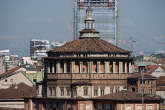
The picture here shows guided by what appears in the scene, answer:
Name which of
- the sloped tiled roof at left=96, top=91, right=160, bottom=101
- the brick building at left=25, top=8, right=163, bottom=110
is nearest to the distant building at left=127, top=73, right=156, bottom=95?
the brick building at left=25, top=8, right=163, bottom=110

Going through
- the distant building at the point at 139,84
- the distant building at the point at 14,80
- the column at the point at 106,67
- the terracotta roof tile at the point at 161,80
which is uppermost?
the column at the point at 106,67

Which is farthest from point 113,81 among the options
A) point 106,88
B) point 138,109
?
point 138,109

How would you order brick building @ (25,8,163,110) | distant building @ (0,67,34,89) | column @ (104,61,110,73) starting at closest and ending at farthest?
brick building @ (25,8,163,110) → column @ (104,61,110,73) → distant building @ (0,67,34,89)

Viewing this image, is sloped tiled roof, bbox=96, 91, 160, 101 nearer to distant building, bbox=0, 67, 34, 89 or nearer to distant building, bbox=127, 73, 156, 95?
distant building, bbox=127, 73, 156, 95

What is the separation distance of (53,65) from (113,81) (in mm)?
7703

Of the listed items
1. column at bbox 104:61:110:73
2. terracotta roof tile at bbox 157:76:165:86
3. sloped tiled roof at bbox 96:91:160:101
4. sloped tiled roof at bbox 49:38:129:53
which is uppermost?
sloped tiled roof at bbox 49:38:129:53

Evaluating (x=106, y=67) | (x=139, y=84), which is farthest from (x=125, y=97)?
(x=139, y=84)

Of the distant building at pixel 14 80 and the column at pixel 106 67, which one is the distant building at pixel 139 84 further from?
the distant building at pixel 14 80

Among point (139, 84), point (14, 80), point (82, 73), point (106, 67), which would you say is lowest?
point (14, 80)

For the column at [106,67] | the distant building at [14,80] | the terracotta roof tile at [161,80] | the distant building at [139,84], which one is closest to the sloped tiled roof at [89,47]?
the column at [106,67]

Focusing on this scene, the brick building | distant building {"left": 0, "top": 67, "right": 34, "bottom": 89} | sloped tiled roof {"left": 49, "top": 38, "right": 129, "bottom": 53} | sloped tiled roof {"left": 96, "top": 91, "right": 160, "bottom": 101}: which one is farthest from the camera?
distant building {"left": 0, "top": 67, "right": 34, "bottom": 89}

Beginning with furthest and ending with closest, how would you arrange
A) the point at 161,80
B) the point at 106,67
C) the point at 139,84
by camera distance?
the point at 161,80 < the point at 139,84 < the point at 106,67

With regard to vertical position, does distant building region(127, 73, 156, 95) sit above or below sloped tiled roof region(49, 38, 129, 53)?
below

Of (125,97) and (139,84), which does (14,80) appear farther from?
(125,97)
